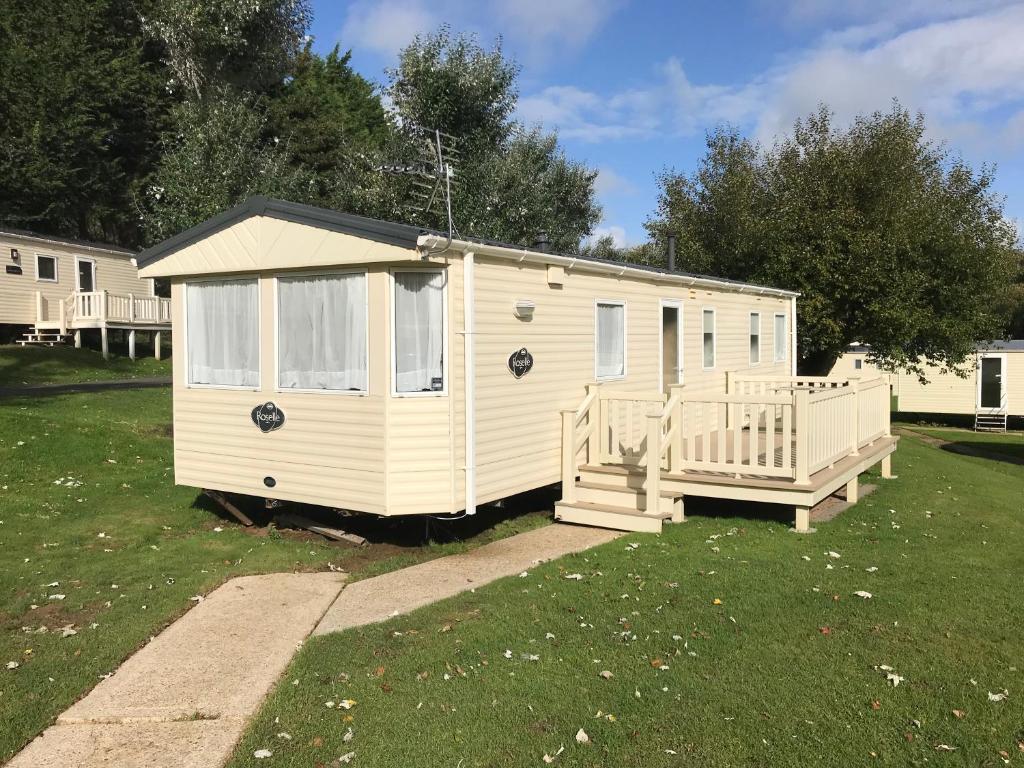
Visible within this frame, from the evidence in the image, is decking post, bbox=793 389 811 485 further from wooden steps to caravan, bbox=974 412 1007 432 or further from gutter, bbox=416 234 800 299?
wooden steps to caravan, bbox=974 412 1007 432

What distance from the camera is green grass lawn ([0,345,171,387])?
55.9 feet

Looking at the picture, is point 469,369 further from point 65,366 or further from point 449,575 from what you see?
point 65,366

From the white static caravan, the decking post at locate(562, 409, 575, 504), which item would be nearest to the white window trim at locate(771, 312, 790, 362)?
the white static caravan

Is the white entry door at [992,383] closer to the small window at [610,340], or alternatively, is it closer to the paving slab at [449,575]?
the small window at [610,340]

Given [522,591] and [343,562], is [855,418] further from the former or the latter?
[343,562]

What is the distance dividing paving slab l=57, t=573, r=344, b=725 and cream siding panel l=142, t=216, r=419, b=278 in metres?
2.68

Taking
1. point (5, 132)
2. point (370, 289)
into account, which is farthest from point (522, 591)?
point (5, 132)

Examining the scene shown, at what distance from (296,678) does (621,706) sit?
5.83ft

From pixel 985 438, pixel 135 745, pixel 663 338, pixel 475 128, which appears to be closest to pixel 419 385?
pixel 135 745

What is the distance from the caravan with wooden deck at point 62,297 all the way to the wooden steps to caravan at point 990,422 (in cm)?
2450

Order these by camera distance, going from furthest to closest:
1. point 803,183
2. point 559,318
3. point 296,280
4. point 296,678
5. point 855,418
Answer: point 803,183, point 855,418, point 559,318, point 296,280, point 296,678

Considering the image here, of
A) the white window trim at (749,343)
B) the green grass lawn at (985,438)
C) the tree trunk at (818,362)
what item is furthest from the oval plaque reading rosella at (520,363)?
the green grass lawn at (985,438)

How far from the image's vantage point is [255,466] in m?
7.79

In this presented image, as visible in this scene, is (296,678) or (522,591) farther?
(522,591)
